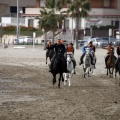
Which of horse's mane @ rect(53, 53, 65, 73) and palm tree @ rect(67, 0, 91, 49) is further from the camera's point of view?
palm tree @ rect(67, 0, 91, 49)

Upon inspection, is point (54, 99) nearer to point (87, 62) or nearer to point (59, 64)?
point (59, 64)

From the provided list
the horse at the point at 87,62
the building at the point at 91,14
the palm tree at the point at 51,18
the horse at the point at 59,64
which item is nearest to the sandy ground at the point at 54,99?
the horse at the point at 87,62

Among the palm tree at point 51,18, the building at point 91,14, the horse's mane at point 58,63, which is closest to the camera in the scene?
the horse's mane at point 58,63

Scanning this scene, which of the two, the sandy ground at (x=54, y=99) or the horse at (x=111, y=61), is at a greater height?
the horse at (x=111, y=61)

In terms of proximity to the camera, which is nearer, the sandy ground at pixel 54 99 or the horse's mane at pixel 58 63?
the sandy ground at pixel 54 99

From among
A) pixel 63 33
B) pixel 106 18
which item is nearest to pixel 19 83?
pixel 63 33

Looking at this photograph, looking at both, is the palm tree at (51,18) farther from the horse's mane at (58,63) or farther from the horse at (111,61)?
the horse's mane at (58,63)

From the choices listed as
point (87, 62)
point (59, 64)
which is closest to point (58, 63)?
point (59, 64)

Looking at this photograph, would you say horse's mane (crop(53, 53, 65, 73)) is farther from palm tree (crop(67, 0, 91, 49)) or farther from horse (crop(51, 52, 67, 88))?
palm tree (crop(67, 0, 91, 49))

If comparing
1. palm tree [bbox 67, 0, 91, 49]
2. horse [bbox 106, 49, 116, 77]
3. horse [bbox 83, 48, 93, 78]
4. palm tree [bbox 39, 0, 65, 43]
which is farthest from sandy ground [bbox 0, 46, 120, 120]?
palm tree [bbox 67, 0, 91, 49]

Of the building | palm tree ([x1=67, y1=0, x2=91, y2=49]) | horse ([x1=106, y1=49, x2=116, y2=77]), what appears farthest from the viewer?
the building

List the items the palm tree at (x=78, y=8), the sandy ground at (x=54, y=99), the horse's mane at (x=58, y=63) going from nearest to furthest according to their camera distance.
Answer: the sandy ground at (x=54, y=99) → the horse's mane at (x=58, y=63) → the palm tree at (x=78, y=8)

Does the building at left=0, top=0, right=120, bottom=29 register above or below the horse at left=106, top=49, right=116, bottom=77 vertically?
above

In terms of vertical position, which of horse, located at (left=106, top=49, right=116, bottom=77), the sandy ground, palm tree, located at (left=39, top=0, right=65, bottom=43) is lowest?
the sandy ground
